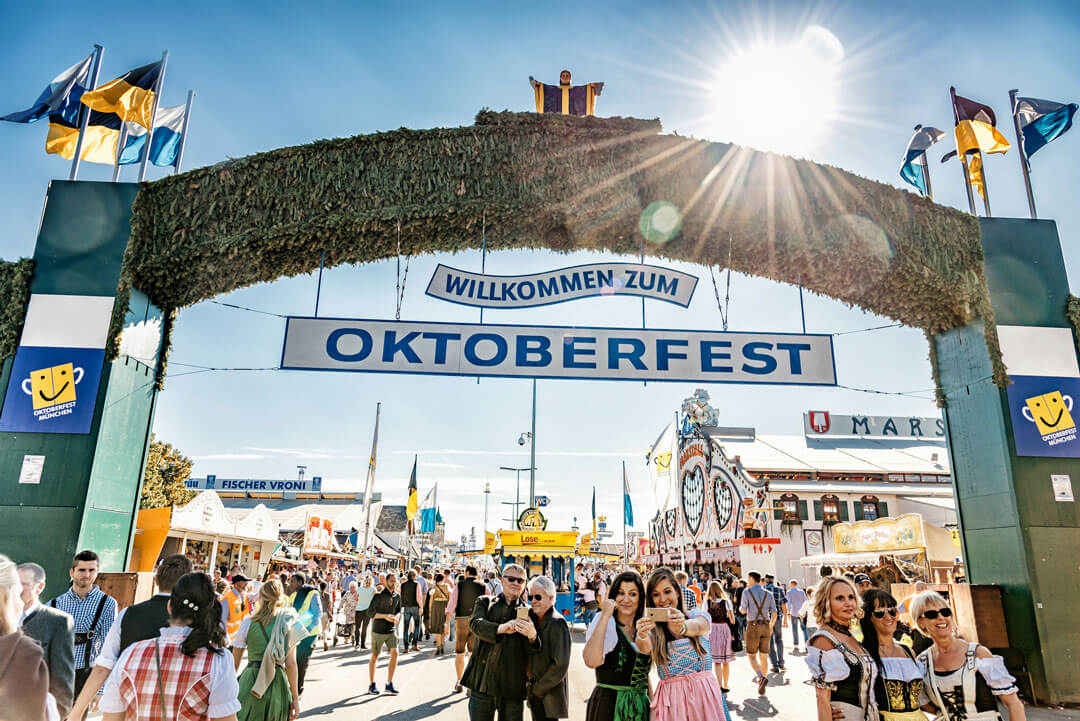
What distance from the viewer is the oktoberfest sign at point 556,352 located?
864 centimetres

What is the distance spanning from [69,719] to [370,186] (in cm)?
698

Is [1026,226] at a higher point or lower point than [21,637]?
higher

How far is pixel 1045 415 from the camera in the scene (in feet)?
30.1

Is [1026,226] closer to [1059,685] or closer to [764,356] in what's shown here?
[764,356]

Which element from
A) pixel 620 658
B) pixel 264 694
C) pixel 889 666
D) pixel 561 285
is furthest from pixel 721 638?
pixel 264 694

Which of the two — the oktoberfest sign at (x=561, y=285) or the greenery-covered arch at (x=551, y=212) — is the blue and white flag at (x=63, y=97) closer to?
the greenery-covered arch at (x=551, y=212)

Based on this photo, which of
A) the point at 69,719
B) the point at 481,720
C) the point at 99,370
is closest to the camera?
the point at 69,719

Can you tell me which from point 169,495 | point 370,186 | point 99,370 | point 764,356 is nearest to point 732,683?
point 764,356

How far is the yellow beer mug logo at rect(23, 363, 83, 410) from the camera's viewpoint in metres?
7.99

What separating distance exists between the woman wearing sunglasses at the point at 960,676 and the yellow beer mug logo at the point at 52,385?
29.8ft

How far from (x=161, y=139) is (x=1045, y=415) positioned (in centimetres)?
1365

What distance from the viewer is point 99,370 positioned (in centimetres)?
812

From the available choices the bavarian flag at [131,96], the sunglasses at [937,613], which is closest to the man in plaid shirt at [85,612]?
the sunglasses at [937,613]

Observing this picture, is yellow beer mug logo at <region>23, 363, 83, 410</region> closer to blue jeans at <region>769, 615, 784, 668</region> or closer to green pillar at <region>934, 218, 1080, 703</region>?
blue jeans at <region>769, 615, 784, 668</region>
